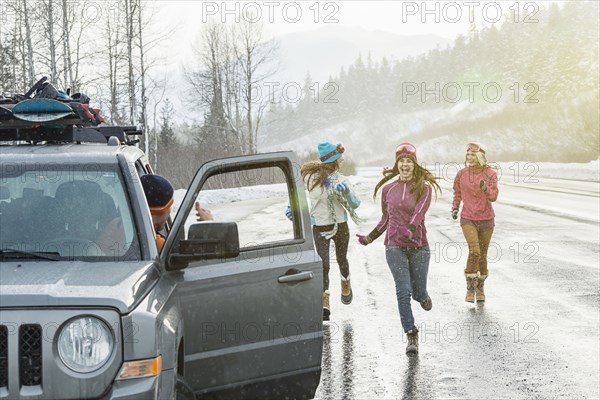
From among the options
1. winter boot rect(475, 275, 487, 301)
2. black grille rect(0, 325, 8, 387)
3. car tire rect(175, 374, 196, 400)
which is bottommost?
winter boot rect(475, 275, 487, 301)

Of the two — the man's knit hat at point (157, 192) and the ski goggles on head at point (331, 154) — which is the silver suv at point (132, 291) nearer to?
the man's knit hat at point (157, 192)

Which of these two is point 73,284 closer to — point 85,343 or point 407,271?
point 85,343

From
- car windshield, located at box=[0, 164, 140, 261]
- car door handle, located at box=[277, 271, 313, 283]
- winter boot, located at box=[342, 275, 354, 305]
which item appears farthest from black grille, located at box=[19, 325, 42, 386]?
winter boot, located at box=[342, 275, 354, 305]

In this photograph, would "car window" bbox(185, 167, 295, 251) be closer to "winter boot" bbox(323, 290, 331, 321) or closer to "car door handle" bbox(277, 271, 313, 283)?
"car door handle" bbox(277, 271, 313, 283)

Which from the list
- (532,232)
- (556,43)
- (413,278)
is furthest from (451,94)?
(413,278)

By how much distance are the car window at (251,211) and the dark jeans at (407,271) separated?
1.09 metres

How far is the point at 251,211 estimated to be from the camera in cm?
2503

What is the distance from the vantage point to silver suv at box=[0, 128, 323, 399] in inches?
115

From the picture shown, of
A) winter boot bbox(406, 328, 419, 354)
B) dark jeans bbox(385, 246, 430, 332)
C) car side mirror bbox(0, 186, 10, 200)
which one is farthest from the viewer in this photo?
dark jeans bbox(385, 246, 430, 332)

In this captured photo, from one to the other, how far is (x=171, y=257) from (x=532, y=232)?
588 inches

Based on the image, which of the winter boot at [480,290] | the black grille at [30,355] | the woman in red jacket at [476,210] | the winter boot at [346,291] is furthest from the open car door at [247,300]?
the winter boot at [480,290]

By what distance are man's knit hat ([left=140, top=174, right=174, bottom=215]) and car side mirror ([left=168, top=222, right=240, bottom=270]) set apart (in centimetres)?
83

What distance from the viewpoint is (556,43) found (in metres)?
124

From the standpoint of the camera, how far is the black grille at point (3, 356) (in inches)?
114
